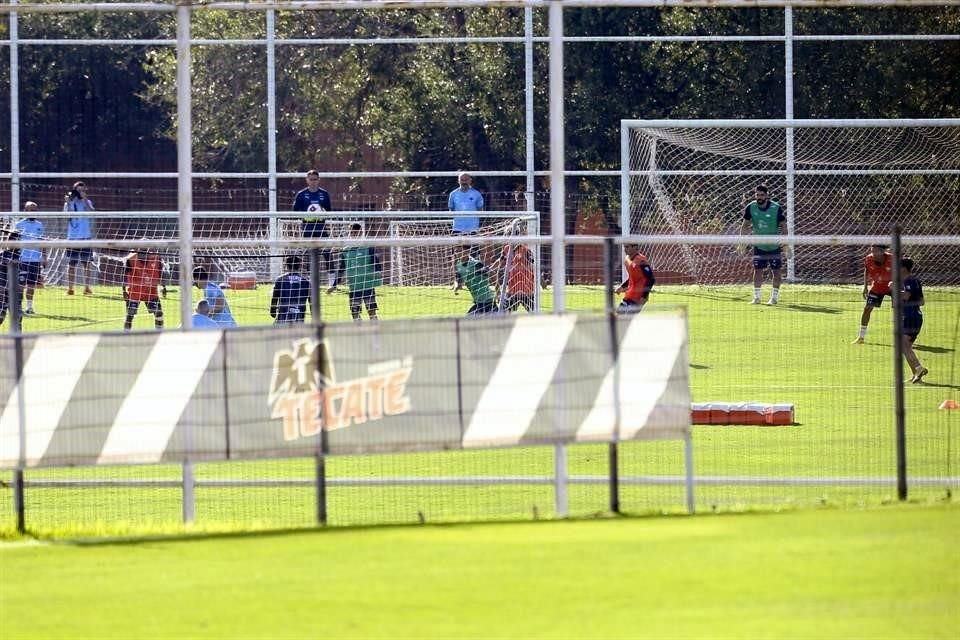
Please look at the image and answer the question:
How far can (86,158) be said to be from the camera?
158 feet

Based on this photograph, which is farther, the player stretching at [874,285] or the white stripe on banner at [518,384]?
the player stretching at [874,285]

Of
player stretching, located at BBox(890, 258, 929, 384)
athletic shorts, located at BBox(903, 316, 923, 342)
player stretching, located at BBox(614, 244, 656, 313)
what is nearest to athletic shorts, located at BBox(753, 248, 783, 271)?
player stretching, located at BBox(614, 244, 656, 313)

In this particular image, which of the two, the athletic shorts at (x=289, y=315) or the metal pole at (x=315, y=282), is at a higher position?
the metal pole at (x=315, y=282)

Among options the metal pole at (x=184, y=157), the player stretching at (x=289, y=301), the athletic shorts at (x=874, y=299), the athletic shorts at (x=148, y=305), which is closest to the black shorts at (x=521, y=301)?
the player stretching at (x=289, y=301)

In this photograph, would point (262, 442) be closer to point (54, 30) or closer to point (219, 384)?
point (219, 384)

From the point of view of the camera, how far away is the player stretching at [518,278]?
17.2 m

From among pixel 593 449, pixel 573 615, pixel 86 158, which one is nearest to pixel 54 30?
pixel 86 158

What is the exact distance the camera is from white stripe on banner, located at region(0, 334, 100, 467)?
938cm

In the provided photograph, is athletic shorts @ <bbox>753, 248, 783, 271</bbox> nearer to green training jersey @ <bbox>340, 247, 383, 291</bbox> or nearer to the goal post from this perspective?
the goal post

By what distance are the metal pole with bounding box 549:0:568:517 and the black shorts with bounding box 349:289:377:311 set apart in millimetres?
6400

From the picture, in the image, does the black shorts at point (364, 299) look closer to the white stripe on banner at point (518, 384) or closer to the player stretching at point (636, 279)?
the player stretching at point (636, 279)

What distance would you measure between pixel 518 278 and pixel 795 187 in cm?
1247

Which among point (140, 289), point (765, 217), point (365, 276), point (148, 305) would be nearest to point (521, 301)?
point (365, 276)

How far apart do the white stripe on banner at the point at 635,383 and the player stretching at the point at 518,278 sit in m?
7.21
